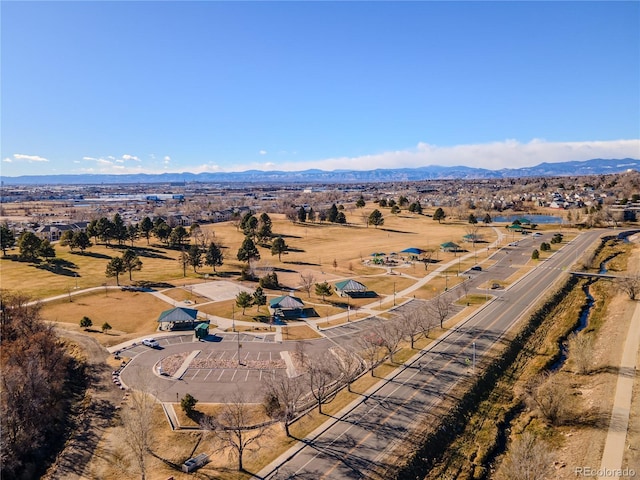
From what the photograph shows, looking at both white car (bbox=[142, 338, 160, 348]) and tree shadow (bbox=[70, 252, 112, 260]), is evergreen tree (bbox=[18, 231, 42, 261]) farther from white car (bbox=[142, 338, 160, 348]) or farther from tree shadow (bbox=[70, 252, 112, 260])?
white car (bbox=[142, 338, 160, 348])

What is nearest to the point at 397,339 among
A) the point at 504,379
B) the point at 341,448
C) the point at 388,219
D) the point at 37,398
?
the point at 504,379

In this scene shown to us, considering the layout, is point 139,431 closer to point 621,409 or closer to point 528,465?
point 528,465

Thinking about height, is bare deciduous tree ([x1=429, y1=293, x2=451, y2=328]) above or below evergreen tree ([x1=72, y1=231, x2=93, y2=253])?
below

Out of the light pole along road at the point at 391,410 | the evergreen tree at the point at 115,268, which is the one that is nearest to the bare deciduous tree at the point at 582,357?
the light pole along road at the point at 391,410

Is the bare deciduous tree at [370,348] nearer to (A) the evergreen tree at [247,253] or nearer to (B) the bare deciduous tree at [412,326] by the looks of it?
(B) the bare deciduous tree at [412,326]

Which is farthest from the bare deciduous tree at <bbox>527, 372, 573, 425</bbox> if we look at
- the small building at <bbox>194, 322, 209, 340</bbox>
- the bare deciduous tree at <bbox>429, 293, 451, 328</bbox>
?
the small building at <bbox>194, 322, 209, 340</bbox>

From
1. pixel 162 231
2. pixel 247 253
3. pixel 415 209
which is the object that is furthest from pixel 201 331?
pixel 415 209
